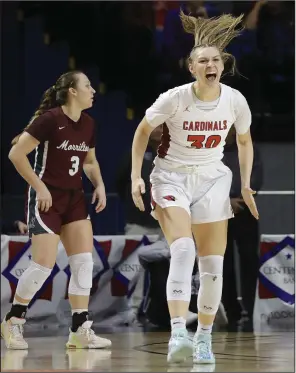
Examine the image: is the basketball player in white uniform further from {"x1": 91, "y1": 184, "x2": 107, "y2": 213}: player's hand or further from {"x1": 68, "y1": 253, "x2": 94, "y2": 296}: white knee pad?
{"x1": 68, "y1": 253, "x2": 94, "y2": 296}: white knee pad

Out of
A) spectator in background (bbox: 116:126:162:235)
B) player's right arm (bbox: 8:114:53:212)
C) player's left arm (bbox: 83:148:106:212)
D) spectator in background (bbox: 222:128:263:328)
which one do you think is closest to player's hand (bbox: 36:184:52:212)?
player's right arm (bbox: 8:114:53:212)

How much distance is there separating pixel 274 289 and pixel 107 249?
142cm

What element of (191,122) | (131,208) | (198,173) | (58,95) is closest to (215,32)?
(191,122)

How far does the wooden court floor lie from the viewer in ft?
16.2

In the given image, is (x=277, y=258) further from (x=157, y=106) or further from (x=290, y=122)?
(x=157, y=106)

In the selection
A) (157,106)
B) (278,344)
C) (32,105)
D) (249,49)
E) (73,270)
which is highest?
(249,49)

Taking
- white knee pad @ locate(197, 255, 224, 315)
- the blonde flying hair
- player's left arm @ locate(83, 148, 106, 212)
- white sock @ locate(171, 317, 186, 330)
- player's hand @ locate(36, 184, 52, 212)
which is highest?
the blonde flying hair

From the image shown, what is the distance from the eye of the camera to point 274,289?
8.09 meters

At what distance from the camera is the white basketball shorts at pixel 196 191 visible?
5191mm

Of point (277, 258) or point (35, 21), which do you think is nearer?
point (277, 258)

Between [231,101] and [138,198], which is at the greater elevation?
[231,101]

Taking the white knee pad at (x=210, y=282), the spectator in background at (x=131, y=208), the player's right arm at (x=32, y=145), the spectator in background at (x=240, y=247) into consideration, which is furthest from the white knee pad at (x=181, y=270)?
the spectator in background at (x=131, y=208)

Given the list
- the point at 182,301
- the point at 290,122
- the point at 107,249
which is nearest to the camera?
the point at 182,301

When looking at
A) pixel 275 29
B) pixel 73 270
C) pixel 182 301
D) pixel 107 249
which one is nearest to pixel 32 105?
pixel 107 249
